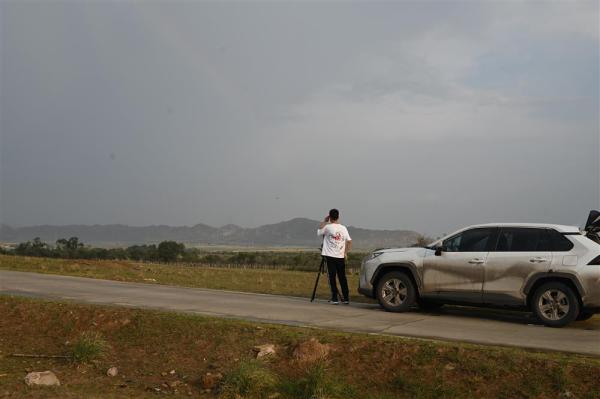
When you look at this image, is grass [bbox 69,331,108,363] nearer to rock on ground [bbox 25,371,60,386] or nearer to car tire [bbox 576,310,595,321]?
rock on ground [bbox 25,371,60,386]

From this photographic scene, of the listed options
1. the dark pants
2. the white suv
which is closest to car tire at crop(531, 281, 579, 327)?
the white suv

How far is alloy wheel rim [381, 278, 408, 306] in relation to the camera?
41.2 feet

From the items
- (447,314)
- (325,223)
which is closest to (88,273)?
(325,223)

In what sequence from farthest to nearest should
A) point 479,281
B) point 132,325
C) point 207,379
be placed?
point 479,281
point 132,325
point 207,379

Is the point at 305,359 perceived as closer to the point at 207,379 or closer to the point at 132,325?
the point at 207,379

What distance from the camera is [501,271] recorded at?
1146 centimetres

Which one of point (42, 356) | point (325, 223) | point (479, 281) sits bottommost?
point (42, 356)

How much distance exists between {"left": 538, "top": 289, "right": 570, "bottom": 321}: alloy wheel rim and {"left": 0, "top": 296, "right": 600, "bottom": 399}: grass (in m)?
3.06

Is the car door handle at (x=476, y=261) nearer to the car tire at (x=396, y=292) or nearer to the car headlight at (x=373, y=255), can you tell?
the car tire at (x=396, y=292)

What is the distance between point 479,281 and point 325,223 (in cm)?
399

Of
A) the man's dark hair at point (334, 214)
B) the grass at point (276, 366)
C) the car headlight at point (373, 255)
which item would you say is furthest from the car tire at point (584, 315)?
the man's dark hair at point (334, 214)

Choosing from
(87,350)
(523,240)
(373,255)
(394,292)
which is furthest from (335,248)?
(87,350)

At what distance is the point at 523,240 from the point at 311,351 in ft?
17.7

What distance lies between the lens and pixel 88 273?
21422mm
